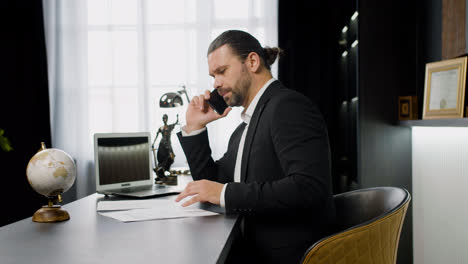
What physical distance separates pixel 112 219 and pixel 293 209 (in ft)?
1.89

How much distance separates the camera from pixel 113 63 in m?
4.42

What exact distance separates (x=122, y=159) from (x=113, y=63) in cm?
253

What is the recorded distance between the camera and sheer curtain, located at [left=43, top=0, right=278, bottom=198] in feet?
14.3

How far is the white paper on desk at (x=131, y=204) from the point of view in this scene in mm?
1529

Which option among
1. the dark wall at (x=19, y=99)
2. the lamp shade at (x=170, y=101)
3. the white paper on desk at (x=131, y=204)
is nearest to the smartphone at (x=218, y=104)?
the white paper on desk at (x=131, y=204)

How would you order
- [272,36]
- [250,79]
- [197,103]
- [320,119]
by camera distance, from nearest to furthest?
[320,119] → [250,79] → [197,103] → [272,36]

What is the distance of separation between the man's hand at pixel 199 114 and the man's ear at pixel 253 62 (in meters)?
0.25

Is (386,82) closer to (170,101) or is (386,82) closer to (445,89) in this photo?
(445,89)

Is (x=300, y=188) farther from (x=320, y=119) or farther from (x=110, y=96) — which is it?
(x=110, y=96)

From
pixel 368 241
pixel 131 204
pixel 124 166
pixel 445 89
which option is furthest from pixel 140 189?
pixel 445 89

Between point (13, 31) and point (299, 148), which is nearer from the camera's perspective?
point (299, 148)

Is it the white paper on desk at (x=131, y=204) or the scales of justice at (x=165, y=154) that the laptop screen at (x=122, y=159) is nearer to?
the scales of justice at (x=165, y=154)

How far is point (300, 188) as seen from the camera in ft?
4.05

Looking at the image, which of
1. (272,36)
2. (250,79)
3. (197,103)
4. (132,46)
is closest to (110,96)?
(132,46)
